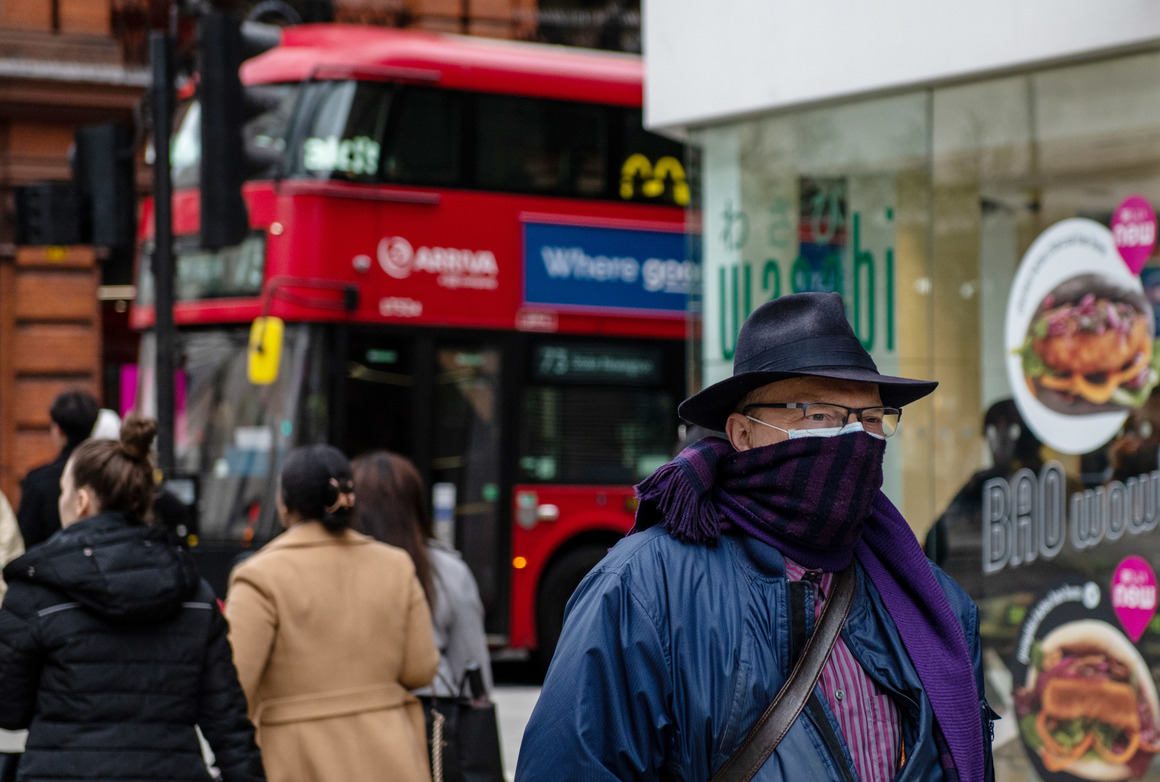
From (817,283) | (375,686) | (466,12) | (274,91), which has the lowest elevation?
(375,686)

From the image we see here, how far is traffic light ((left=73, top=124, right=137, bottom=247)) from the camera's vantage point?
803 centimetres

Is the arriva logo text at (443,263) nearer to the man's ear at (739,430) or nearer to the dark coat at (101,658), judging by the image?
the dark coat at (101,658)

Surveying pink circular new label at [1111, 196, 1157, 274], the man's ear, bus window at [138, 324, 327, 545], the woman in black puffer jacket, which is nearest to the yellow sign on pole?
bus window at [138, 324, 327, 545]

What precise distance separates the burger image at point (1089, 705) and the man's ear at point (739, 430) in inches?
149

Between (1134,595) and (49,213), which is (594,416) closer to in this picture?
(49,213)

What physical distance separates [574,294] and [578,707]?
952cm

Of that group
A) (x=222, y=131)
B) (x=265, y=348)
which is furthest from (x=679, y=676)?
(x=265, y=348)

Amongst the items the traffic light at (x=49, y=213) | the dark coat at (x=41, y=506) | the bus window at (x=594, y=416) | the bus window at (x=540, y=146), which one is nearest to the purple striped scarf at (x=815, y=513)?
the dark coat at (x=41, y=506)

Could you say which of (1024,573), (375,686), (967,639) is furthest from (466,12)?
(967,639)

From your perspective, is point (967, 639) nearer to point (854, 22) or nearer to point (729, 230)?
point (854, 22)

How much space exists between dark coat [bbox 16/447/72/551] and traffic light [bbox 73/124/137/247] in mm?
1675

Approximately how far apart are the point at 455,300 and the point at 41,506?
4.74 metres

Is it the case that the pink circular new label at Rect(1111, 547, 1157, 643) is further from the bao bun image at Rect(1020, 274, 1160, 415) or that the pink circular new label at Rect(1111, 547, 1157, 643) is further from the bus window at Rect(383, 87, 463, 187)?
the bus window at Rect(383, 87, 463, 187)

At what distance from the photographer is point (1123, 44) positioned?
527cm
